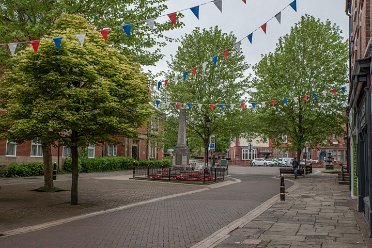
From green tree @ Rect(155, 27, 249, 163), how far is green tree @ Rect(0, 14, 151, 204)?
23597 millimetres

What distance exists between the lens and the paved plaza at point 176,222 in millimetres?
8461

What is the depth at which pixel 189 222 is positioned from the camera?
10.9 metres

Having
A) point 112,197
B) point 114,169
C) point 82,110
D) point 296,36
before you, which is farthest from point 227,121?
point 82,110

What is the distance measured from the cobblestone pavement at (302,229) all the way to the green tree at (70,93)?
223 inches

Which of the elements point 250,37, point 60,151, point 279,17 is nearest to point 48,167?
point 250,37

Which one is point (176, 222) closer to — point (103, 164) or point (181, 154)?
point (181, 154)

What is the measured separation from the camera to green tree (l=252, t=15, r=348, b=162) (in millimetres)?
33906

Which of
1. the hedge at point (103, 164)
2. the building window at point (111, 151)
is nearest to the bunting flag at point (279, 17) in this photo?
the hedge at point (103, 164)

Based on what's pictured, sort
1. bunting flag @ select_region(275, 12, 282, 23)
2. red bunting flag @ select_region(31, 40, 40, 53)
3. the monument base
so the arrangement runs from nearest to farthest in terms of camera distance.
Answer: red bunting flag @ select_region(31, 40, 40, 53), bunting flag @ select_region(275, 12, 282, 23), the monument base

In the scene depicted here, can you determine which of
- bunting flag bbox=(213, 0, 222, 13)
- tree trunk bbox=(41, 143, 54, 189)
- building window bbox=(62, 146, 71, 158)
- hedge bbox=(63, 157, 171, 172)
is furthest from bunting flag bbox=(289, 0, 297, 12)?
building window bbox=(62, 146, 71, 158)

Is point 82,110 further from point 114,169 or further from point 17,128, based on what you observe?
point 114,169

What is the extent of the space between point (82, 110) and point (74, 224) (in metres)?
4.09

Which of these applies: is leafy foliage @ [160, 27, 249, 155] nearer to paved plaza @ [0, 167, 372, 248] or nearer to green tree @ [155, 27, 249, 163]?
green tree @ [155, 27, 249, 163]

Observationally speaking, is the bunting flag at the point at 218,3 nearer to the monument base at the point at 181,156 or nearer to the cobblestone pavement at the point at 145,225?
the cobblestone pavement at the point at 145,225
